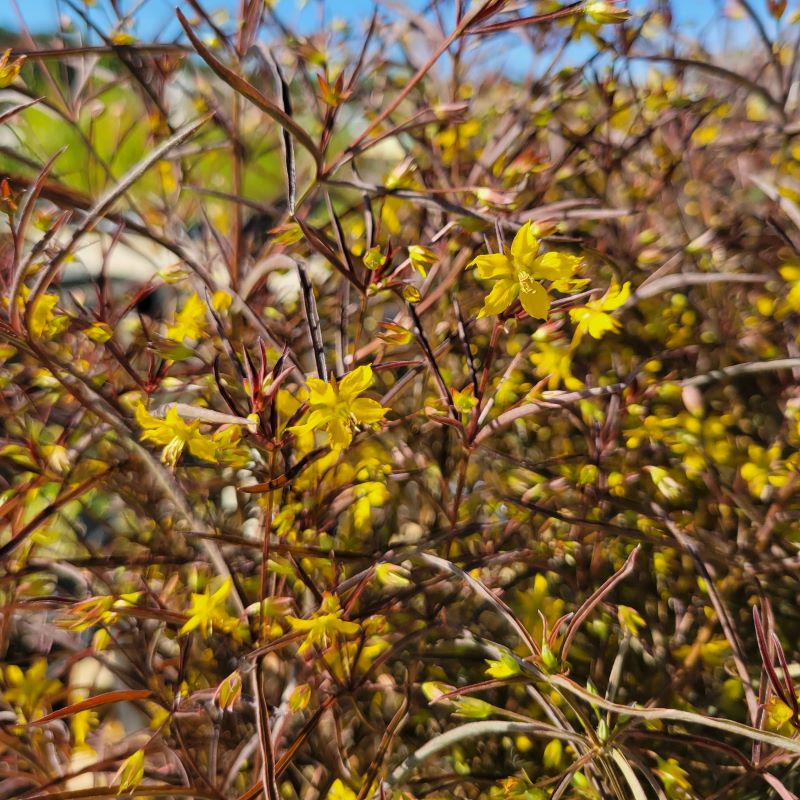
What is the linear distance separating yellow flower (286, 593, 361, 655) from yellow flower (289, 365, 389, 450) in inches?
8.1

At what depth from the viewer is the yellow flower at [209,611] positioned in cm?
90

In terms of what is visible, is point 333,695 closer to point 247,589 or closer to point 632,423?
point 247,589

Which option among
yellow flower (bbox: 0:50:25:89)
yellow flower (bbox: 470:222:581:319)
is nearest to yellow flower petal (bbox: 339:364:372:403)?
yellow flower (bbox: 470:222:581:319)

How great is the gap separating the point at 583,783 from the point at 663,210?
139 centimetres

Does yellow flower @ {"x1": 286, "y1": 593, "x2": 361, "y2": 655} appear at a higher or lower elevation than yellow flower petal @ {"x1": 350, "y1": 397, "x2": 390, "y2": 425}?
lower

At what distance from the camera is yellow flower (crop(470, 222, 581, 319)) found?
0.87 m

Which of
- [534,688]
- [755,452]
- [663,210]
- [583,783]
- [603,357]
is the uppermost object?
[663,210]

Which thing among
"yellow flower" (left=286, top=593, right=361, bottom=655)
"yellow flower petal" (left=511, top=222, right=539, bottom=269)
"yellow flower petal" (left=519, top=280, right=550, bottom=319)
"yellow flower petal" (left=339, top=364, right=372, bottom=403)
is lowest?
"yellow flower" (left=286, top=593, right=361, bottom=655)

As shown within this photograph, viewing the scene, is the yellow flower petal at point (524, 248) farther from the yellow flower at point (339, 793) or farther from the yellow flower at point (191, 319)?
the yellow flower at point (339, 793)

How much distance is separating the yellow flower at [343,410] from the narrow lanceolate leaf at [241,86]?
0.98 ft

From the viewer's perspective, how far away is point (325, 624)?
869mm

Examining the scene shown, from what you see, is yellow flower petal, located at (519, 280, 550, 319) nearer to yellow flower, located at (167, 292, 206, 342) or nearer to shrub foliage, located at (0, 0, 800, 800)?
shrub foliage, located at (0, 0, 800, 800)

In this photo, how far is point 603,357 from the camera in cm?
160

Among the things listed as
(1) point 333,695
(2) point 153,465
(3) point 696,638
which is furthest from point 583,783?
(2) point 153,465
